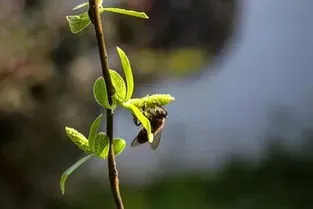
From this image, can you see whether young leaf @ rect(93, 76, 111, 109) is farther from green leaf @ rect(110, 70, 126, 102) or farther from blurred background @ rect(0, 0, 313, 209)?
blurred background @ rect(0, 0, 313, 209)

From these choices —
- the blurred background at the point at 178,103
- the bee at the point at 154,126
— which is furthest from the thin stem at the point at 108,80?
the blurred background at the point at 178,103

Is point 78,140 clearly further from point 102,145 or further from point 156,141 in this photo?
point 156,141

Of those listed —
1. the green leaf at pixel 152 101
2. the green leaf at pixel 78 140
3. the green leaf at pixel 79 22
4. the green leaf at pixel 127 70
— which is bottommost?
the green leaf at pixel 78 140

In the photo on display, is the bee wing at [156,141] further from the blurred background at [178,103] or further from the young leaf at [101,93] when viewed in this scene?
the blurred background at [178,103]

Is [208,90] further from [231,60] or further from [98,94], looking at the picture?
[98,94]

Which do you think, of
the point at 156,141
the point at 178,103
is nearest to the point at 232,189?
the point at 178,103

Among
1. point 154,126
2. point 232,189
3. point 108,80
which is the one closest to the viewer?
point 108,80
